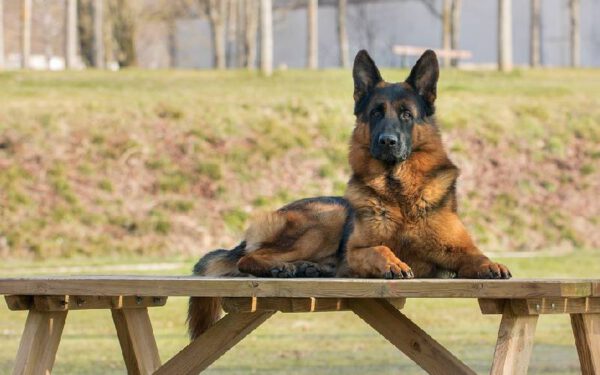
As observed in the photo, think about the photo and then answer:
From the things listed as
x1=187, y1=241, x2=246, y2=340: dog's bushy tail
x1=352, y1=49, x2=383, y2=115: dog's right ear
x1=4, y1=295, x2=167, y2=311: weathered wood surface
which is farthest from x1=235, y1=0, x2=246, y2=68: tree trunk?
x1=4, y1=295, x2=167, y2=311: weathered wood surface

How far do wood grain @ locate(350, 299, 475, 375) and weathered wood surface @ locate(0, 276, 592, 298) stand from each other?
0.77 m

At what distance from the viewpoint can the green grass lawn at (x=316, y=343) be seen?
10703mm

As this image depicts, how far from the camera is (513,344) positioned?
5883mm

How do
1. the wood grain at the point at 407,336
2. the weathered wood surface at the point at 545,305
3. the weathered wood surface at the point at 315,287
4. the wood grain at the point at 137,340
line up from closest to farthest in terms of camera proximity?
the weathered wood surface at the point at 315,287, the weathered wood surface at the point at 545,305, the wood grain at the point at 407,336, the wood grain at the point at 137,340

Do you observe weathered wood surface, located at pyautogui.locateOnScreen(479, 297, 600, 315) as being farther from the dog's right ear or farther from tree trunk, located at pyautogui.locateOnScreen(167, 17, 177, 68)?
tree trunk, located at pyautogui.locateOnScreen(167, 17, 177, 68)

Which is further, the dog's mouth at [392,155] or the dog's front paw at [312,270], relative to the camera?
the dog's front paw at [312,270]

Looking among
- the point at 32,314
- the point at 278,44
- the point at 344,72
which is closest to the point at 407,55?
the point at 278,44

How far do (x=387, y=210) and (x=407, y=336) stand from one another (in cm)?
65

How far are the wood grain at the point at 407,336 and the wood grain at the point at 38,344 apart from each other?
5.13 feet

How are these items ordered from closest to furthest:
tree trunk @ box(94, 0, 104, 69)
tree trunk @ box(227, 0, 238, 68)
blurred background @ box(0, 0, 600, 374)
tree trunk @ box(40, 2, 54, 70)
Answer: blurred background @ box(0, 0, 600, 374), tree trunk @ box(94, 0, 104, 69), tree trunk @ box(227, 0, 238, 68), tree trunk @ box(40, 2, 54, 70)

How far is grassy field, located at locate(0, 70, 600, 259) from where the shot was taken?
22.6m

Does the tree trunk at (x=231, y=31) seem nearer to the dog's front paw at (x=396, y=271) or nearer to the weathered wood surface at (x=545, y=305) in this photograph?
the dog's front paw at (x=396, y=271)

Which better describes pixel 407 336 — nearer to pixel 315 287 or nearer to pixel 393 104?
pixel 315 287

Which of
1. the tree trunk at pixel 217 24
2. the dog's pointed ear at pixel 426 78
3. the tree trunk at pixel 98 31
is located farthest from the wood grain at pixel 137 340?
the tree trunk at pixel 217 24
